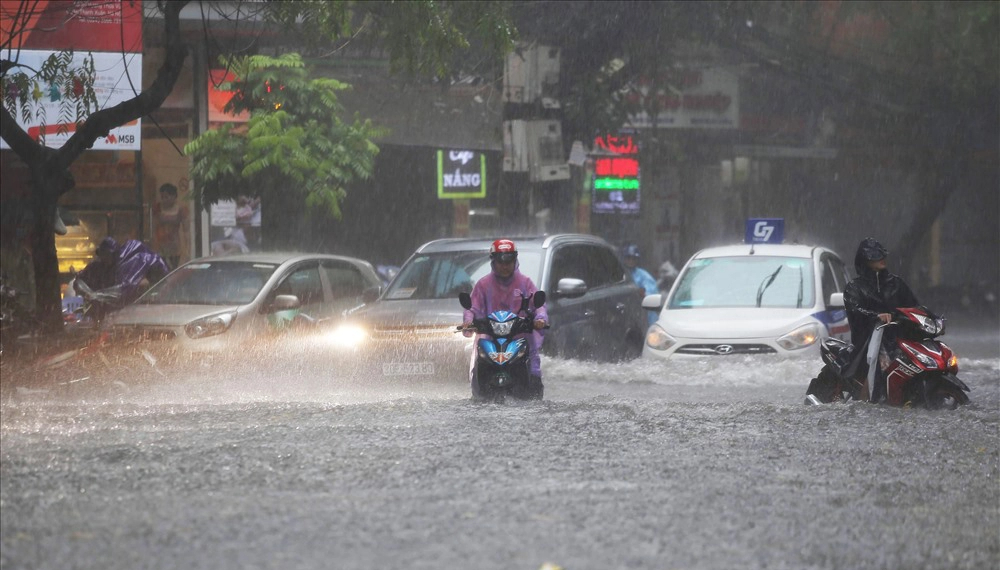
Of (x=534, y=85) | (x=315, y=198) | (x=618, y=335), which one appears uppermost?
(x=534, y=85)

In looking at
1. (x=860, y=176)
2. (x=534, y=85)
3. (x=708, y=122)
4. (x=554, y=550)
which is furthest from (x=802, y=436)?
(x=860, y=176)

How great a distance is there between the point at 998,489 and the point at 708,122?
23.4m

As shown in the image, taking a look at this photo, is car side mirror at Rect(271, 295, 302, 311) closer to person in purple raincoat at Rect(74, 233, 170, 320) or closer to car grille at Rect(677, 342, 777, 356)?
person in purple raincoat at Rect(74, 233, 170, 320)

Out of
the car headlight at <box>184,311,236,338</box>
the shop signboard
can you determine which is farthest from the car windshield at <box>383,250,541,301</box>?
the shop signboard

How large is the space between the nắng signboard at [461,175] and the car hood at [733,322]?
1354 centimetres

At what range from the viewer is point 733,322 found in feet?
42.5

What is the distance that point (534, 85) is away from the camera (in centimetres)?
1752

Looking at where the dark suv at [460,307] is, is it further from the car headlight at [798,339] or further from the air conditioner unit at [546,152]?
the air conditioner unit at [546,152]

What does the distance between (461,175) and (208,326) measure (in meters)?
15.1

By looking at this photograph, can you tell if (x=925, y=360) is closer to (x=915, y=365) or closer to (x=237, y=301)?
(x=915, y=365)

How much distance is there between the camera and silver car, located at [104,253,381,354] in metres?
12.0

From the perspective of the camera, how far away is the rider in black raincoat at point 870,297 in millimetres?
9719

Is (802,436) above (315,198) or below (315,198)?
below

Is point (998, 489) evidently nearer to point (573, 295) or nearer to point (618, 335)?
point (573, 295)
